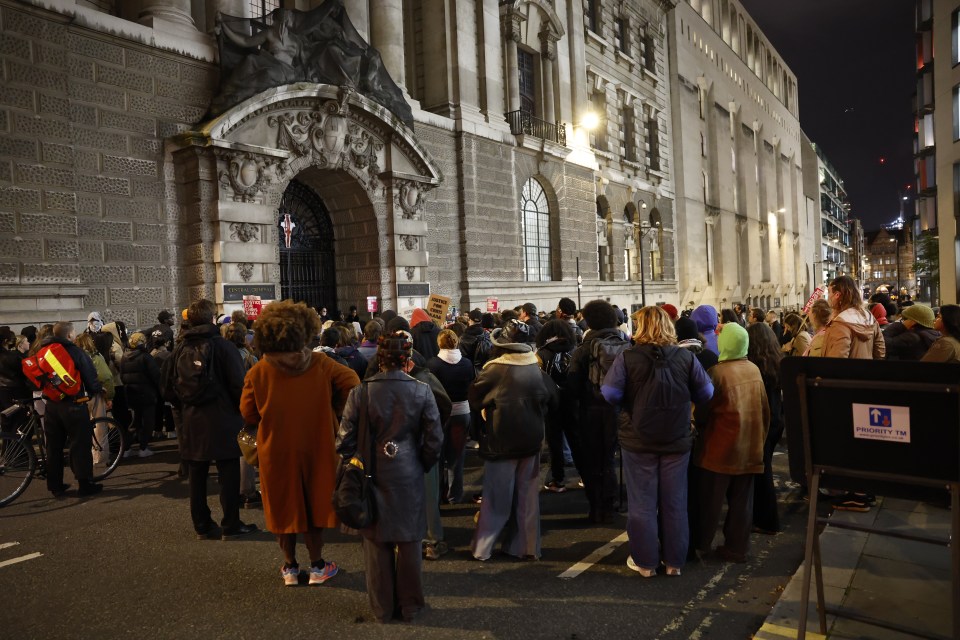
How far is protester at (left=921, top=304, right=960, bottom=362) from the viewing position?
5840mm

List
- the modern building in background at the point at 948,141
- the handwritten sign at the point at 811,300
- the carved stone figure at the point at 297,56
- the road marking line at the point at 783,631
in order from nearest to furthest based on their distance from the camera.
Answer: the road marking line at the point at 783,631
the handwritten sign at the point at 811,300
the carved stone figure at the point at 297,56
the modern building in background at the point at 948,141

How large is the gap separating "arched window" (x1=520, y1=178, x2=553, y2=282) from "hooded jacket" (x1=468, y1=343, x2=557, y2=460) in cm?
1890

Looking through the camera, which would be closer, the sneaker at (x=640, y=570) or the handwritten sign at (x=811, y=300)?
the sneaker at (x=640, y=570)

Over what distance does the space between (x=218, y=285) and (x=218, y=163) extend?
2.64 meters

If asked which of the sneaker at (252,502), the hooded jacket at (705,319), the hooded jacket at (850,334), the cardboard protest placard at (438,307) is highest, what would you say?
the cardboard protest placard at (438,307)

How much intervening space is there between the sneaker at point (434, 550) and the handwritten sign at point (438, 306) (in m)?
5.80

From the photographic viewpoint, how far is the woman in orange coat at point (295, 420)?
4637 millimetres

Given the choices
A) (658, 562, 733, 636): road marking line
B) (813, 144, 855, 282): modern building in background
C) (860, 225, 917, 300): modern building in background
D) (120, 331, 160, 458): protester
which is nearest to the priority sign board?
(658, 562, 733, 636): road marking line

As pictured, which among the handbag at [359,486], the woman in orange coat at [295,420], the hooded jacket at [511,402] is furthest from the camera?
the hooded jacket at [511,402]

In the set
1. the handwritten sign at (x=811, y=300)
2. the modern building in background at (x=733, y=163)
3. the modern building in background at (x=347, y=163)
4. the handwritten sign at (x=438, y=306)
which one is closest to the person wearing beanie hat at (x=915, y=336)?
the handwritten sign at (x=811, y=300)

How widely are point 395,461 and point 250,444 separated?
1.36m

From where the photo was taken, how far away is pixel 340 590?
15.7ft

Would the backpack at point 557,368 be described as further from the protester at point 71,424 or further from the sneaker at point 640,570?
the protester at point 71,424

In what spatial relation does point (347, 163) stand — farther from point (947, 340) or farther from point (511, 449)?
point (947, 340)
